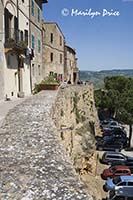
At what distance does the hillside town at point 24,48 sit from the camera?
19.6 metres

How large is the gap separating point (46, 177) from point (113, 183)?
1872cm

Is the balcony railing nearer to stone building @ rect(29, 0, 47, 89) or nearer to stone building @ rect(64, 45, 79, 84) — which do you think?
stone building @ rect(29, 0, 47, 89)

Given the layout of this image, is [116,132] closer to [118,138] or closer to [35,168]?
[118,138]

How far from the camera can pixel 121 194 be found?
66.9 ft

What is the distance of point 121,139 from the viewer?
36.4m

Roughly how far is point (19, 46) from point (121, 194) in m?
11.7

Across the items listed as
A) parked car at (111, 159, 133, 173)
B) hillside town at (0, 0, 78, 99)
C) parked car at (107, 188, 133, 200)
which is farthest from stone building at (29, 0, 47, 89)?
parked car at (107, 188, 133, 200)

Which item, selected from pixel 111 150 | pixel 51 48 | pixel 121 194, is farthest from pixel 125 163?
pixel 51 48

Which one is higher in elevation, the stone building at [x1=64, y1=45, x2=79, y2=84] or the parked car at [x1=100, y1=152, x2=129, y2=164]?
the stone building at [x1=64, y1=45, x2=79, y2=84]

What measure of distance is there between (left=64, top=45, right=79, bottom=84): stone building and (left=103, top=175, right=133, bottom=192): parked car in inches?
1035

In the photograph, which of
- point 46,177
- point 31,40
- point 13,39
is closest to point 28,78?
point 31,40

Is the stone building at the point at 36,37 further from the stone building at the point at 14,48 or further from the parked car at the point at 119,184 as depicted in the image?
the parked car at the point at 119,184

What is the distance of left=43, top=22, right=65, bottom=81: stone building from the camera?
35812 mm

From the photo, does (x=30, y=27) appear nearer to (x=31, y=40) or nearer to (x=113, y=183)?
(x=31, y=40)
